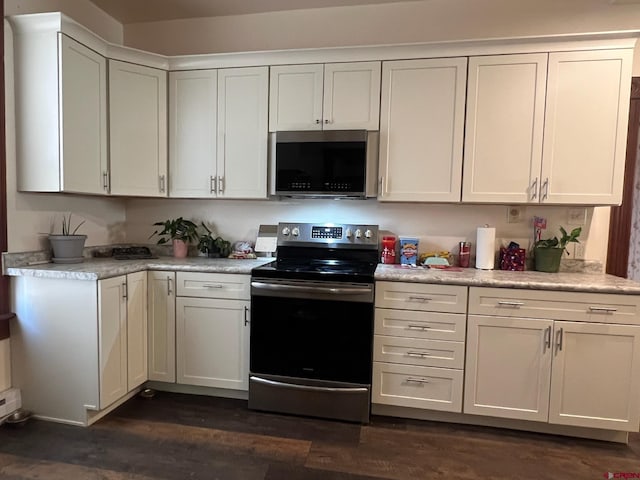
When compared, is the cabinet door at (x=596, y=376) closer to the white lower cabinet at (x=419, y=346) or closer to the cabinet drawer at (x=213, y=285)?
the white lower cabinet at (x=419, y=346)

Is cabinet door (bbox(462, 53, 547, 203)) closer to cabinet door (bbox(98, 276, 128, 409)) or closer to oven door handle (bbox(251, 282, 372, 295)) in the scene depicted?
oven door handle (bbox(251, 282, 372, 295))

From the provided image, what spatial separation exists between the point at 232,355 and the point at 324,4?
2.56m

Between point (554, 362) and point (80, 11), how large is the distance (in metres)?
3.81

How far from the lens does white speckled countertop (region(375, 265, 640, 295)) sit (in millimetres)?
2127

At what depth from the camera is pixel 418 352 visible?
233 centimetres

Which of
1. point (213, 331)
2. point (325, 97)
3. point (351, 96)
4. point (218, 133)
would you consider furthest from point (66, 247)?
point (351, 96)

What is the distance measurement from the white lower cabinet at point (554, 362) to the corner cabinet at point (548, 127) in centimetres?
67

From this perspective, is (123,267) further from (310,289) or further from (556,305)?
(556,305)

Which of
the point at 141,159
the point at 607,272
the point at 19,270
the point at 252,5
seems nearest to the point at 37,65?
the point at 141,159

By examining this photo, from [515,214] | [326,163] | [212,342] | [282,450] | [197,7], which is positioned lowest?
[282,450]

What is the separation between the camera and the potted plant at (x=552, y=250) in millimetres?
2540

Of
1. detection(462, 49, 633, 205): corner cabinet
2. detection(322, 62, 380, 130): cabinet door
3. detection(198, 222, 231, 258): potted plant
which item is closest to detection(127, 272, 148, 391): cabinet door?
detection(198, 222, 231, 258): potted plant

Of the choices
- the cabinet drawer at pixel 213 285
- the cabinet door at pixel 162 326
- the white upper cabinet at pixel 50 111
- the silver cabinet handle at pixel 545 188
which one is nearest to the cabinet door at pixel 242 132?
the cabinet drawer at pixel 213 285

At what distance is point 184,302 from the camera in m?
2.58
